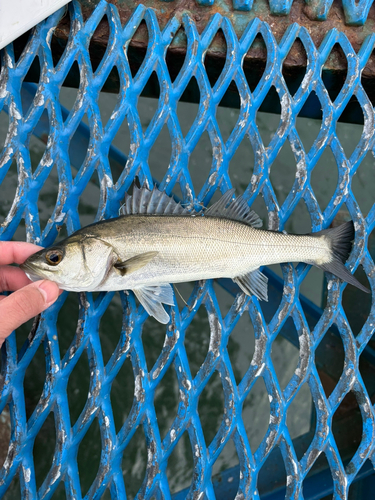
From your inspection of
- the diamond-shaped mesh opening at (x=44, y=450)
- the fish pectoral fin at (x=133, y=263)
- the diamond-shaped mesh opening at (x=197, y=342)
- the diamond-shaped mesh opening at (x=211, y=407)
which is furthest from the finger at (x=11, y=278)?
the diamond-shaped mesh opening at (x=211, y=407)

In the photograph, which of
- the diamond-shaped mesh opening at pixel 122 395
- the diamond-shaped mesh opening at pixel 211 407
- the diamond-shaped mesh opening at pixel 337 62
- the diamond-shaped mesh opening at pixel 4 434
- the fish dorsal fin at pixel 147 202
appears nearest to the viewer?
the fish dorsal fin at pixel 147 202

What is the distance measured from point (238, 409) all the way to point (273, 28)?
241 cm

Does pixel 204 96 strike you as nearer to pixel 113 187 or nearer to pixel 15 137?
pixel 113 187

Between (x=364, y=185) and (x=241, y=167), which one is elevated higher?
(x=241, y=167)

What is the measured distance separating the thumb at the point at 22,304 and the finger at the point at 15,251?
34cm

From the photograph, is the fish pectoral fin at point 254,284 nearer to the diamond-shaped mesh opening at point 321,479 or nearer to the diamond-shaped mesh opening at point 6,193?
the diamond-shaped mesh opening at point 321,479

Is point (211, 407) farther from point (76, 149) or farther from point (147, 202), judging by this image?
point (76, 149)

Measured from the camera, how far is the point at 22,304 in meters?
1.59

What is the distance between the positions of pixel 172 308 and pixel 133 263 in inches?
17.7

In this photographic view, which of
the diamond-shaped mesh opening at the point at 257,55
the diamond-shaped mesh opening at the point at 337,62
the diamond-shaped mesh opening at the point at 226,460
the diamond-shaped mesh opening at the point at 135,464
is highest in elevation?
the diamond-shaped mesh opening at the point at 257,55

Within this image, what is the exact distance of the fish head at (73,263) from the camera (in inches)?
68.2

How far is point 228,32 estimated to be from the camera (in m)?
2.26

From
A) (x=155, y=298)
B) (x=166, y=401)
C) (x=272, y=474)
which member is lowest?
(x=272, y=474)

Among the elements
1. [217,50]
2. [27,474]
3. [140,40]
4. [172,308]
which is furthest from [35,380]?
[217,50]
